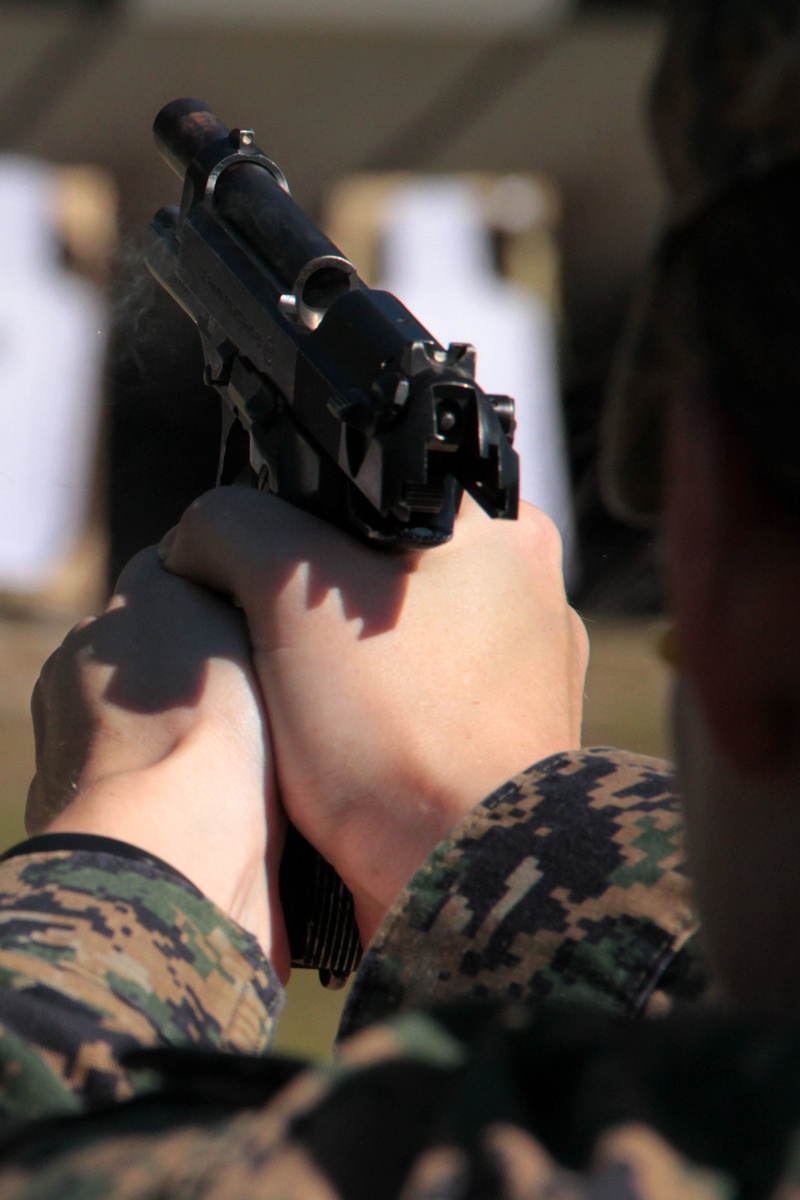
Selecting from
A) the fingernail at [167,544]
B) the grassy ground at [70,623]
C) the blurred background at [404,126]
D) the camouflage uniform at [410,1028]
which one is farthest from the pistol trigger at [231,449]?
the blurred background at [404,126]

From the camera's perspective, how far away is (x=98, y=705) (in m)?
0.98

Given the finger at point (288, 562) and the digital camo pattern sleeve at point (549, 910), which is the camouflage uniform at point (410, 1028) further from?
the finger at point (288, 562)

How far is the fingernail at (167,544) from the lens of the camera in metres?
1.05

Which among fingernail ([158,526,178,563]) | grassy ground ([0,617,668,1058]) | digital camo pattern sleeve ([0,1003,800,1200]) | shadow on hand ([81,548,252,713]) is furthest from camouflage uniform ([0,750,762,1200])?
grassy ground ([0,617,668,1058])

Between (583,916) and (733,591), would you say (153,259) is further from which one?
(733,591)

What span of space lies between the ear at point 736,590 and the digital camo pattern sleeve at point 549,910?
37 centimetres

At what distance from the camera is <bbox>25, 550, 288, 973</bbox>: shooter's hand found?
91 cm

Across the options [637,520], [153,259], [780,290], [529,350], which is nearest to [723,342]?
[780,290]

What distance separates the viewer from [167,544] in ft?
3.46

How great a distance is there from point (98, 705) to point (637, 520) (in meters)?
0.53

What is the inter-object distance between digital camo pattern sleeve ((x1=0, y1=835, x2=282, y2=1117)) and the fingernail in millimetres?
281

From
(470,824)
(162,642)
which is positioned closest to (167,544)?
(162,642)

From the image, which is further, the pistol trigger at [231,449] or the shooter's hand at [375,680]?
the pistol trigger at [231,449]

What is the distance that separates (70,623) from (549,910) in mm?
2266
